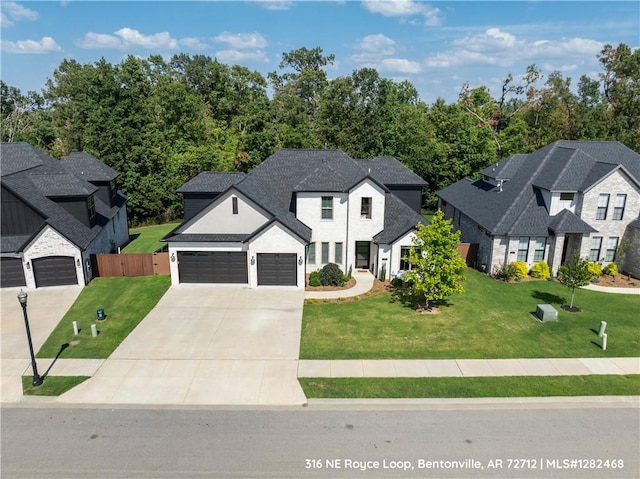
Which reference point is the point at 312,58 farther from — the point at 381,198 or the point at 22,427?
the point at 22,427

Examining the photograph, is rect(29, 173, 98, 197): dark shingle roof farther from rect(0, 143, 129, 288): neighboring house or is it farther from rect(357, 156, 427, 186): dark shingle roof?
rect(357, 156, 427, 186): dark shingle roof

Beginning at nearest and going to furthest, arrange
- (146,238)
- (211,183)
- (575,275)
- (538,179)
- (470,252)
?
1. (575,275)
2. (211,183)
3. (538,179)
4. (470,252)
5. (146,238)

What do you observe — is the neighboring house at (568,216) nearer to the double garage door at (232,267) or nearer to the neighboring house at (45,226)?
the double garage door at (232,267)

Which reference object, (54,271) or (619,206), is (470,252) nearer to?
(619,206)

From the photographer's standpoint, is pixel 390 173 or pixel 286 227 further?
pixel 390 173

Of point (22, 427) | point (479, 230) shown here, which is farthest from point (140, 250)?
point (479, 230)

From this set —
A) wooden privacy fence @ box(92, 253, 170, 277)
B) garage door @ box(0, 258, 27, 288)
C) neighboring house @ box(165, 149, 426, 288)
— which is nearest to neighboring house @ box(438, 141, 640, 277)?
neighboring house @ box(165, 149, 426, 288)

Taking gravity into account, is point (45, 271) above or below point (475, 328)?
above

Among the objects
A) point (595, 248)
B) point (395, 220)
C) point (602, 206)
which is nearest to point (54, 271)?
point (395, 220)

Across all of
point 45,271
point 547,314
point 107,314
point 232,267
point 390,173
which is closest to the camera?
point 547,314
